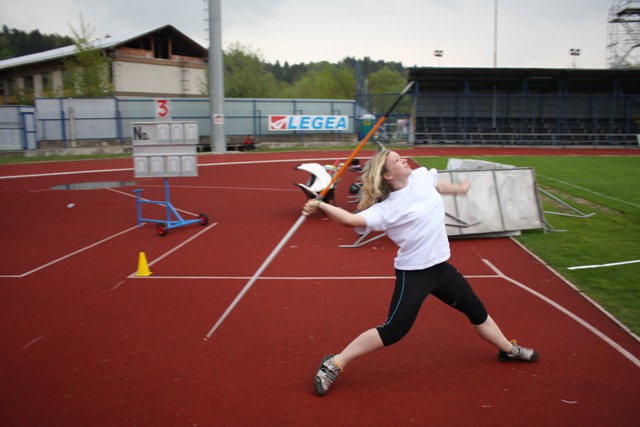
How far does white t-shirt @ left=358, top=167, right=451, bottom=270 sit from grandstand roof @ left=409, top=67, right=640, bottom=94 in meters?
34.7

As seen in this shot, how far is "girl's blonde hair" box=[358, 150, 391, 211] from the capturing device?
4117 millimetres

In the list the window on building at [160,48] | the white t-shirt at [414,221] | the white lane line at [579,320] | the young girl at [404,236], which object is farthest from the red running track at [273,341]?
the window on building at [160,48]

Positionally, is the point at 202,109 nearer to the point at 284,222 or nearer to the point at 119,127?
the point at 119,127

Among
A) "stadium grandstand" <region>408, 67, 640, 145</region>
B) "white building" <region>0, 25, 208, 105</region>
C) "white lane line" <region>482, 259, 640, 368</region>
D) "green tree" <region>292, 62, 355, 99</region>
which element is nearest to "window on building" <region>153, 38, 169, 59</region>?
"white building" <region>0, 25, 208, 105</region>

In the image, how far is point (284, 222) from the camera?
12.1m

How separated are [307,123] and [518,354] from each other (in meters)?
33.0

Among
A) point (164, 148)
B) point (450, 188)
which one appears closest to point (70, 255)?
point (164, 148)

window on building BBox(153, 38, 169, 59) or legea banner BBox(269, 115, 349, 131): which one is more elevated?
window on building BBox(153, 38, 169, 59)

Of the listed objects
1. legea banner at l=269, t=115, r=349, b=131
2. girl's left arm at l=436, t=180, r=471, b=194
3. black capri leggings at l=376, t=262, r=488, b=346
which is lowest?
black capri leggings at l=376, t=262, r=488, b=346

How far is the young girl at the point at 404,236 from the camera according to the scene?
4086mm

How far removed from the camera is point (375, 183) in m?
4.11

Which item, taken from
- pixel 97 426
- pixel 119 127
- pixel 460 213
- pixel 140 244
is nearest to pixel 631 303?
pixel 460 213

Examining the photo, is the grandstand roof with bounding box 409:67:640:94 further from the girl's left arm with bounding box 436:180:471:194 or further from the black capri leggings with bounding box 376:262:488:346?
the black capri leggings with bounding box 376:262:488:346

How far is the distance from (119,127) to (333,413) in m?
31.5
